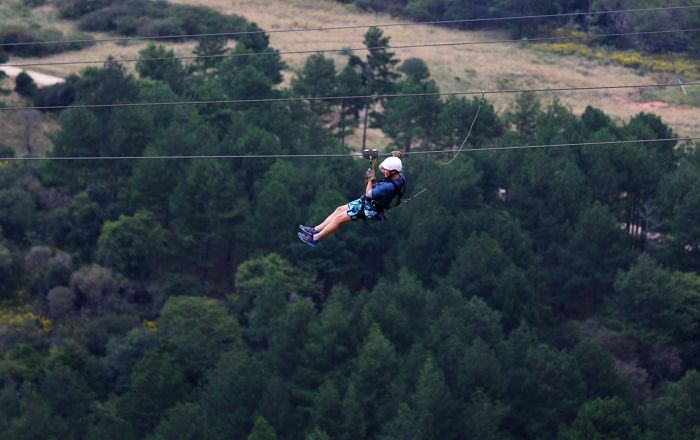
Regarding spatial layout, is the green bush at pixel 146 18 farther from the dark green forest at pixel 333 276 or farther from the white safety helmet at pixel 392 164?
the white safety helmet at pixel 392 164

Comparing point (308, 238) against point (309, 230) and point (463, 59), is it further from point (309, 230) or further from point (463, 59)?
point (463, 59)

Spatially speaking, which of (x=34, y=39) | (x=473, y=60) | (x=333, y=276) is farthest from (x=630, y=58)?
(x=34, y=39)

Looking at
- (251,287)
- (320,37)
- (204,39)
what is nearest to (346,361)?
(251,287)

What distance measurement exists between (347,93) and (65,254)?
18.7m

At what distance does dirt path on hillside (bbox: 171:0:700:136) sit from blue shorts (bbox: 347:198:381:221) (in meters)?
69.3

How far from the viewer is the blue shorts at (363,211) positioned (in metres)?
21.6

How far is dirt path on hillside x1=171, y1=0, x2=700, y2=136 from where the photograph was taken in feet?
308

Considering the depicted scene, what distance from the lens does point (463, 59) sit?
10100 centimetres

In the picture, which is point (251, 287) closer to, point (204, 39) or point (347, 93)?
point (347, 93)

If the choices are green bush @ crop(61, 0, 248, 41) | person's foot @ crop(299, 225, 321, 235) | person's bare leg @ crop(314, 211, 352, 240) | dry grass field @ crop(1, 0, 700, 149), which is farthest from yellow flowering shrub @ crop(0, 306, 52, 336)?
person's bare leg @ crop(314, 211, 352, 240)

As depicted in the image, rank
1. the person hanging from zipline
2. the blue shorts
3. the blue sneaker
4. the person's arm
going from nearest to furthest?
the person's arm → the person hanging from zipline → the blue shorts → the blue sneaker

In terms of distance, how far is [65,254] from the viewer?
68938 millimetres

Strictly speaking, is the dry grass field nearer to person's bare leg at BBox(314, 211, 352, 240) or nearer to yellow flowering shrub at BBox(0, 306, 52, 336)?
yellow flowering shrub at BBox(0, 306, 52, 336)

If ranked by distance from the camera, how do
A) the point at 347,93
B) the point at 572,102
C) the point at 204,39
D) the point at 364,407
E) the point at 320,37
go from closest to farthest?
the point at 364,407 < the point at 347,93 < the point at 204,39 < the point at 572,102 < the point at 320,37
